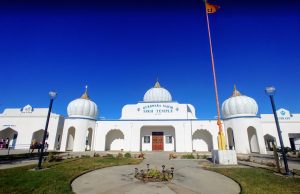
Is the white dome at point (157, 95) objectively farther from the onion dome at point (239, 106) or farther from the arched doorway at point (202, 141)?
the onion dome at point (239, 106)

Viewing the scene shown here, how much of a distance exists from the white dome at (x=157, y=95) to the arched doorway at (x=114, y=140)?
839 centimetres

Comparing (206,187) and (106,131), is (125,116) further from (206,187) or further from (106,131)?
(206,187)

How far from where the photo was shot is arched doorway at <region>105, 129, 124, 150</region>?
31.1 m

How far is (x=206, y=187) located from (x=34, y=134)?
3342cm

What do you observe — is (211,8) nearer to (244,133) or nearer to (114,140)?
(244,133)

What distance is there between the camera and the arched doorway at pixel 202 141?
29562mm

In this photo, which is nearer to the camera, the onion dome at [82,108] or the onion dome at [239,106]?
the onion dome at [239,106]

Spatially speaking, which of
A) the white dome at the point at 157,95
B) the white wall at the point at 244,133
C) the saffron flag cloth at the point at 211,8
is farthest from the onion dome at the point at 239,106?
the saffron flag cloth at the point at 211,8

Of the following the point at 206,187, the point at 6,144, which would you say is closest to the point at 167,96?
the point at 206,187

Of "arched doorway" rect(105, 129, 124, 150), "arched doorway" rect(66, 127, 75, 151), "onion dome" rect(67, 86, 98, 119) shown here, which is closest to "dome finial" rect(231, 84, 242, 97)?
"arched doorway" rect(105, 129, 124, 150)

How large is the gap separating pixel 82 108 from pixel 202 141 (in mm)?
21250

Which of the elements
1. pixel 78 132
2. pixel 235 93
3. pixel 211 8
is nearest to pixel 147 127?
pixel 78 132

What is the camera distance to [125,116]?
1235 inches

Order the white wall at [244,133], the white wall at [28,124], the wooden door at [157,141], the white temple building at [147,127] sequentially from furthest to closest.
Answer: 1. the white wall at [28,124]
2. the wooden door at [157,141]
3. the white temple building at [147,127]
4. the white wall at [244,133]
